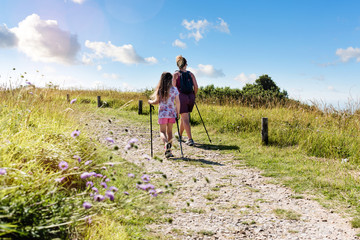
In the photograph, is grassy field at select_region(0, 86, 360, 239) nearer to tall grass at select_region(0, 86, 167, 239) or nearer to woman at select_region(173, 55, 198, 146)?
tall grass at select_region(0, 86, 167, 239)

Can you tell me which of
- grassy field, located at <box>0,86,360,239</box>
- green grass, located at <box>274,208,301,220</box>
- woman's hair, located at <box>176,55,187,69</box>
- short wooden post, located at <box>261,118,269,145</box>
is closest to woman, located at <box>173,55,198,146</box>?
woman's hair, located at <box>176,55,187,69</box>

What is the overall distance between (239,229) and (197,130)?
25.7 feet

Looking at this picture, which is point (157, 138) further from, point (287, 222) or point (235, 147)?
point (287, 222)

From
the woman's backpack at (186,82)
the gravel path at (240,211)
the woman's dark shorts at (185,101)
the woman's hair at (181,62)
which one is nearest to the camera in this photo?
the gravel path at (240,211)

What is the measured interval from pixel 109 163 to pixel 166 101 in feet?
14.7

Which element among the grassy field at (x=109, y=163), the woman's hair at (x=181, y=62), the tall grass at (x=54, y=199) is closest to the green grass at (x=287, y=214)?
the grassy field at (x=109, y=163)

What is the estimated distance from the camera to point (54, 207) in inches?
104

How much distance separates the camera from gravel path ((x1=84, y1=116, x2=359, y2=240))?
3758 mm

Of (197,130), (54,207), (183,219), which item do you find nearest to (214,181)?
(183,219)

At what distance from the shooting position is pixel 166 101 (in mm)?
7156

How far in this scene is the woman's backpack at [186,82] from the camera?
27.5ft

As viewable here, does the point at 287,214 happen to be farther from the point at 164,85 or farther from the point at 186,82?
the point at 186,82

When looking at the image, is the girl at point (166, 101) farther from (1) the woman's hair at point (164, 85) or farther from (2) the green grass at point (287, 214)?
(2) the green grass at point (287, 214)

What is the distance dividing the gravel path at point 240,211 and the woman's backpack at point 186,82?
2.69 metres
